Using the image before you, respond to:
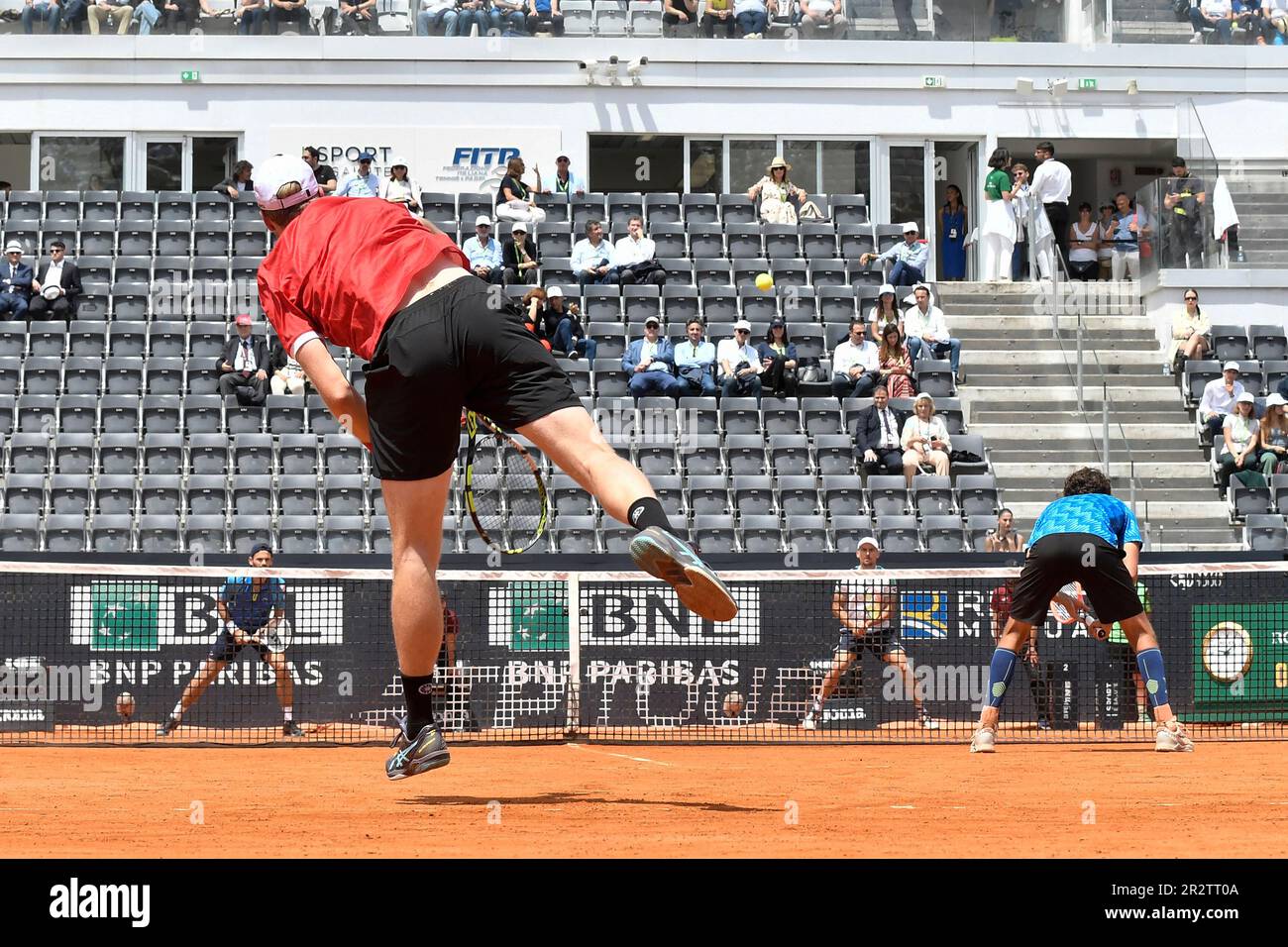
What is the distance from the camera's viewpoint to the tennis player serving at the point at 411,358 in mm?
6547

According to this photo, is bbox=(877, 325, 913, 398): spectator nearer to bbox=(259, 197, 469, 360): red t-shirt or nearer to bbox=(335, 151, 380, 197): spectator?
bbox=(335, 151, 380, 197): spectator

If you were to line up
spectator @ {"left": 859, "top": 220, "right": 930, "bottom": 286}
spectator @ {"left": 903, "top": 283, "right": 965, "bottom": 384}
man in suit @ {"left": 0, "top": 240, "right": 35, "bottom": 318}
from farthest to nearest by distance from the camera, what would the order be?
spectator @ {"left": 859, "top": 220, "right": 930, "bottom": 286}
spectator @ {"left": 903, "top": 283, "right": 965, "bottom": 384}
man in suit @ {"left": 0, "top": 240, "right": 35, "bottom": 318}

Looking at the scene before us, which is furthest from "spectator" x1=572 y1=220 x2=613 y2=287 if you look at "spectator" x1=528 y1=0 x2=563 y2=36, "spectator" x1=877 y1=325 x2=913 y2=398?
"spectator" x1=528 y1=0 x2=563 y2=36

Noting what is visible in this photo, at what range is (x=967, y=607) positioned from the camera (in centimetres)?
1430

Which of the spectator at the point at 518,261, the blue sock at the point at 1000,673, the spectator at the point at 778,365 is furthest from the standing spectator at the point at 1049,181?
the blue sock at the point at 1000,673

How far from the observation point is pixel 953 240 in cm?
2703

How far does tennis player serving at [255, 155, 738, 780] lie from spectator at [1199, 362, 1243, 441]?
1609 cm

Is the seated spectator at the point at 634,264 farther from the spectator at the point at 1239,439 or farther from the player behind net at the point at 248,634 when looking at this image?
the player behind net at the point at 248,634

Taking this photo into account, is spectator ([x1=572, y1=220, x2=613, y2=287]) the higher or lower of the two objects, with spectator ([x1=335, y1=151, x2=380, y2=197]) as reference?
lower

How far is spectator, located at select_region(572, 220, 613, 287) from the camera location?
72.9 ft

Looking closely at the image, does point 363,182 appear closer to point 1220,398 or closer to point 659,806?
point 1220,398

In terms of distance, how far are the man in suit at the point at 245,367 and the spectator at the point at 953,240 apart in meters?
11.5

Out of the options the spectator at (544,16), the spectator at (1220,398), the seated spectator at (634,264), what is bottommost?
the spectator at (1220,398)

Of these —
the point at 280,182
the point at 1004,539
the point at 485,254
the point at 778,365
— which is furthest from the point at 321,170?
the point at 280,182
